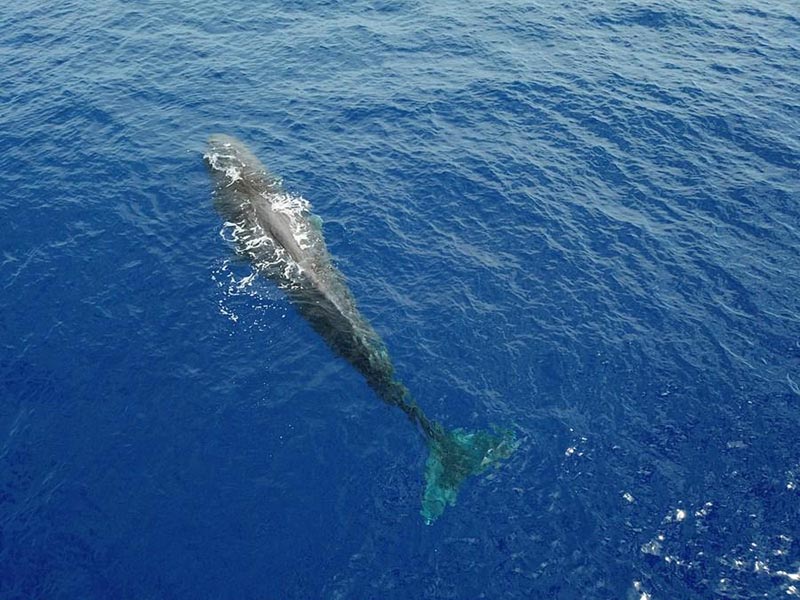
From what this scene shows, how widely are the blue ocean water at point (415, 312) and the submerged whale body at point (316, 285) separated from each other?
3.55 ft

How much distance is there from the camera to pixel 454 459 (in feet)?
142

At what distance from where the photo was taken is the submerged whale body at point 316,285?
43.3 meters

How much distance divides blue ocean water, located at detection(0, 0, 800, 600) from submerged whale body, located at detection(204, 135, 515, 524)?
3.55 ft

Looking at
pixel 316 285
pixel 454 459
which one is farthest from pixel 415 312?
pixel 454 459

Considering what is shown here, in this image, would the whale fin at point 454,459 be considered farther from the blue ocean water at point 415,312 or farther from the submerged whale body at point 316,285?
the blue ocean water at point 415,312

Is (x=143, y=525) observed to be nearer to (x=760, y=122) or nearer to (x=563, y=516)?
(x=563, y=516)

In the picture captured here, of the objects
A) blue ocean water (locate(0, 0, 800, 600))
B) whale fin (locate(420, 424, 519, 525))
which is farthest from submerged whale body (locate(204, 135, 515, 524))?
blue ocean water (locate(0, 0, 800, 600))

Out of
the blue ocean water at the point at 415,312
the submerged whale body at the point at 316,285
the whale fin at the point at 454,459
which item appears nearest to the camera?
the blue ocean water at the point at 415,312

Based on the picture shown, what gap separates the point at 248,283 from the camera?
55000 millimetres

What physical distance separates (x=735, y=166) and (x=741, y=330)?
22.1m

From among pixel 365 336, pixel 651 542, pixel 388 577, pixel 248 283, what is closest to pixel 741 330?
pixel 651 542

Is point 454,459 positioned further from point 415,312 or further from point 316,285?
point 316,285

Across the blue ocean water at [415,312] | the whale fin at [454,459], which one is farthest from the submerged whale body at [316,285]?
the blue ocean water at [415,312]

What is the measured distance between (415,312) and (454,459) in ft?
45.8
